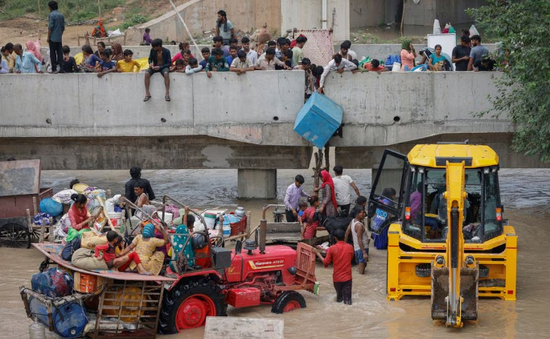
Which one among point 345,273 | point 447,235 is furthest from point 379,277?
point 447,235

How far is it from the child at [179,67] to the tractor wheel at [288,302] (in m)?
7.74

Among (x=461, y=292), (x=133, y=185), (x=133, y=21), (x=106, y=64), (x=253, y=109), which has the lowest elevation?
(x=461, y=292)

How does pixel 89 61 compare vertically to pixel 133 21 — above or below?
below

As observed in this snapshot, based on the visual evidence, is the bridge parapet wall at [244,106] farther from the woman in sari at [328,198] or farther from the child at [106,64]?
the woman in sari at [328,198]

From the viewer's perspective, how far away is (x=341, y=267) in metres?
13.3

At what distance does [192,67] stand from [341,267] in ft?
25.1

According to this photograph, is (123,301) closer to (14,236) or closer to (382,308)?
(382,308)

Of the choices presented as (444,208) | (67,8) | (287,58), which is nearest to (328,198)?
(444,208)

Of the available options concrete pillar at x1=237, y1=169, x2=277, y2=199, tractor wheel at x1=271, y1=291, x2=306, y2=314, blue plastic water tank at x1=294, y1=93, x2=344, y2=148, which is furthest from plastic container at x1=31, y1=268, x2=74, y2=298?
concrete pillar at x1=237, y1=169, x2=277, y2=199

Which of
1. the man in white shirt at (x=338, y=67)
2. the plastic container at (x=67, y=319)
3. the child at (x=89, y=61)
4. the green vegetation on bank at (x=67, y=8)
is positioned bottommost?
the plastic container at (x=67, y=319)

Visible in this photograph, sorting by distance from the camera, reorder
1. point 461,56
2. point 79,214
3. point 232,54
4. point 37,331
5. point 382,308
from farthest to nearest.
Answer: point 232,54
point 461,56
point 79,214
point 382,308
point 37,331

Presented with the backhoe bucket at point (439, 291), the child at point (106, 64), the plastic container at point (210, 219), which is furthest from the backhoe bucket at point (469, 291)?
the child at point (106, 64)

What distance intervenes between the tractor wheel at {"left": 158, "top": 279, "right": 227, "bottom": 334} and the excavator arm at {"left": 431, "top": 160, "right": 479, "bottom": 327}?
9.15 feet

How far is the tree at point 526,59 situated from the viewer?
15.8 metres
